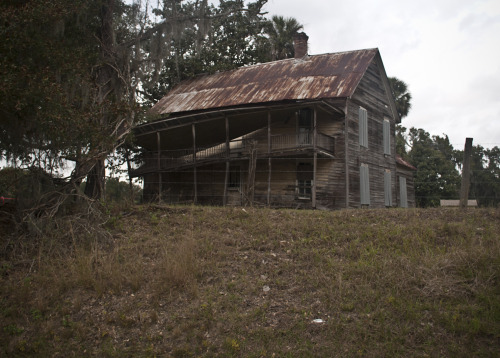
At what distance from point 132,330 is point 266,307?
2.00m

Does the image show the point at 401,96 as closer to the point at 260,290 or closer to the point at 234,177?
the point at 234,177

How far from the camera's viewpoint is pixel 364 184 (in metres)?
18.6

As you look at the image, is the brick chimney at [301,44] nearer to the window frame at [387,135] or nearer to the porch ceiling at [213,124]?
the porch ceiling at [213,124]

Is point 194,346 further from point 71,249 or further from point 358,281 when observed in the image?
point 71,249

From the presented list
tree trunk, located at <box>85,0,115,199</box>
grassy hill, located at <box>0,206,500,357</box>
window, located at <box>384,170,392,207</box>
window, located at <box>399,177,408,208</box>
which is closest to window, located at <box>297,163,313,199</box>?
window, located at <box>384,170,392,207</box>

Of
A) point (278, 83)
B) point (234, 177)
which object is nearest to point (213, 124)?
point (234, 177)

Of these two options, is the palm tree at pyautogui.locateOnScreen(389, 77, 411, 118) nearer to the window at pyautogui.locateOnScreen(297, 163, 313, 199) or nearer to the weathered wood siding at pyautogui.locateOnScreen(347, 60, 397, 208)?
the weathered wood siding at pyautogui.locateOnScreen(347, 60, 397, 208)

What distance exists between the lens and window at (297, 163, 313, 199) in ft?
58.4

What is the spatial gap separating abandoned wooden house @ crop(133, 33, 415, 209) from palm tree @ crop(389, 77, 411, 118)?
372 inches

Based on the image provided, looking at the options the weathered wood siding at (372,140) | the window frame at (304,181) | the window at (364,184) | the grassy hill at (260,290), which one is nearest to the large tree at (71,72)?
the grassy hill at (260,290)

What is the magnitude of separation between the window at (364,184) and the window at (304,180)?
232cm

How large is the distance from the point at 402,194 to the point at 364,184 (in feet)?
17.5

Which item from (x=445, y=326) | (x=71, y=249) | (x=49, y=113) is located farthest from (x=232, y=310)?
(x=49, y=113)

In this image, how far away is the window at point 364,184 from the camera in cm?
1834
